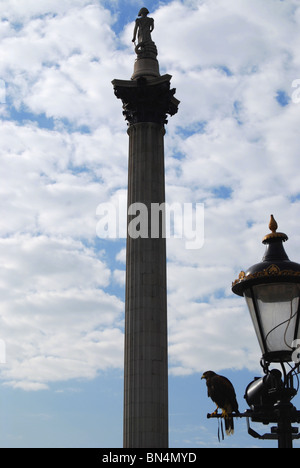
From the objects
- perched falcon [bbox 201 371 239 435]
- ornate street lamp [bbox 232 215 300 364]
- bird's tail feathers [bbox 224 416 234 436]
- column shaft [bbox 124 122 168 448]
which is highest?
column shaft [bbox 124 122 168 448]

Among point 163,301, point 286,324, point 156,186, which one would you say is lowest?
point 286,324

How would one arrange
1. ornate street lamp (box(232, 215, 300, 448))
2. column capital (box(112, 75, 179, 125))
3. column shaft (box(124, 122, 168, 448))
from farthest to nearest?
column capital (box(112, 75, 179, 125))
column shaft (box(124, 122, 168, 448))
ornate street lamp (box(232, 215, 300, 448))

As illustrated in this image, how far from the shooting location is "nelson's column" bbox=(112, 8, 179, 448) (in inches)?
1135

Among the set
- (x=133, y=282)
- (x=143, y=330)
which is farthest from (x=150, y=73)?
(x=143, y=330)

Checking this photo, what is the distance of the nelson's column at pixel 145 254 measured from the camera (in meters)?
28.8

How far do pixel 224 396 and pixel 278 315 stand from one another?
2102 mm

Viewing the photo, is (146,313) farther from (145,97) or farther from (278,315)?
(278,315)

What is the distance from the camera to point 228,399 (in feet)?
30.1

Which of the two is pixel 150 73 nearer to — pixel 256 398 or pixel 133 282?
pixel 133 282

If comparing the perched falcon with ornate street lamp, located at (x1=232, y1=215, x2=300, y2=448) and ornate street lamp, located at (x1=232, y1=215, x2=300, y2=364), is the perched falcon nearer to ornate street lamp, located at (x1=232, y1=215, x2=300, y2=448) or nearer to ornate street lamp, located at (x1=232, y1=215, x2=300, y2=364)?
ornate street lamp, located at (x1=232, y1=215, x2=300, y2=448)

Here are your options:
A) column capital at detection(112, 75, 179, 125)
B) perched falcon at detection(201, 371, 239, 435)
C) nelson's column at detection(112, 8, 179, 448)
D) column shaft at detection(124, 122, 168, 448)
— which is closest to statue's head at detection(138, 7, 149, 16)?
nelson's column at detection(112, 8, 179, 448)

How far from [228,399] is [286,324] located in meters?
2.04

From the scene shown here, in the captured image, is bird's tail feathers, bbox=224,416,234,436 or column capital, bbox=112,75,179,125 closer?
bird's tail feathers, bbox=224,416,234,436

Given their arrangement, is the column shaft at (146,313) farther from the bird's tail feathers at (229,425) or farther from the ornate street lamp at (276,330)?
the ornate street lamp at (276,330)
